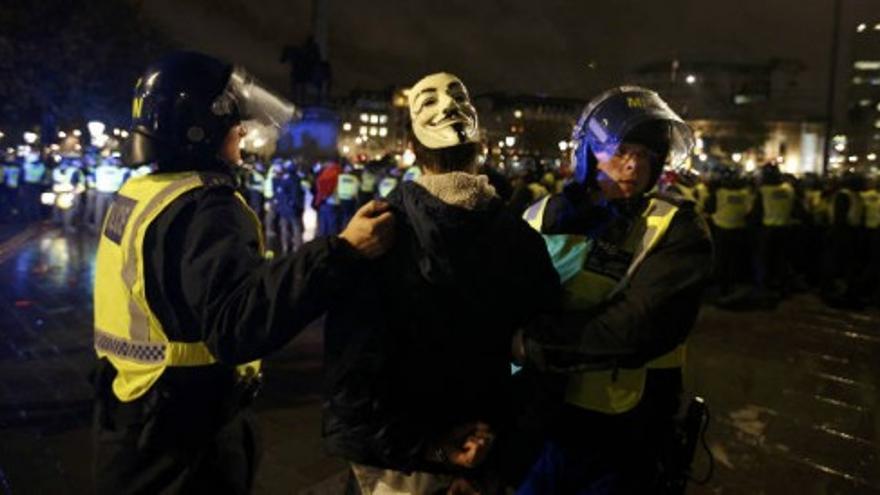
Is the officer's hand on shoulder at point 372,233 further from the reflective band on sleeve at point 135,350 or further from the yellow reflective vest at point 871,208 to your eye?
the yellow reflective vest at point 871,208

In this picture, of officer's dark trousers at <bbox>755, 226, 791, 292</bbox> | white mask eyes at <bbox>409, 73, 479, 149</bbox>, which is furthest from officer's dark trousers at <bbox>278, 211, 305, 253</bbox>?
A: white mask eyes at <bbox>409, 73, 479, 149</bbox>

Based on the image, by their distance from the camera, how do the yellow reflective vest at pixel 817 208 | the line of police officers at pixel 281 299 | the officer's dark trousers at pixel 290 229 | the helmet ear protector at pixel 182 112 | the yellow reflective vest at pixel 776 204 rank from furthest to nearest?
the officer's dark trousers at pixel 290 229
the yellow reflective vest at pixel 817 208
the yellow reflective vest at pixel 776 204
the helmet ear protector at pixel 182 112
the line of police officers at pixel 281 299

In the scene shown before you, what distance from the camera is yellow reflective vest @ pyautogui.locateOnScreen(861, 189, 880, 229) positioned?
35.2 feet

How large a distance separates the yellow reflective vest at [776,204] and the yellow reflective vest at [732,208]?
0.81ft

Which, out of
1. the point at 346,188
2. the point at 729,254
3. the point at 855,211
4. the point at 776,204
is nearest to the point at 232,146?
the point at 729,254

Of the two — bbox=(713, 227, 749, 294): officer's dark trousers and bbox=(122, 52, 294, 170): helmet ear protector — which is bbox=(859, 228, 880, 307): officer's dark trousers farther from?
bbox=(122, 52, 294, 170): helmet ear protector

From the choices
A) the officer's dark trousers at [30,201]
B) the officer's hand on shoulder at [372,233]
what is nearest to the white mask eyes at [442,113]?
the officer's hand on shoulder at [372,233]

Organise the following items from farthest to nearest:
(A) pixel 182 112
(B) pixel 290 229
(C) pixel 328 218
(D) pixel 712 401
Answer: (C) pixel 328 218 → (B) pixel 290 229 → (D) pixel 712 401 → (A) pixel 182 112

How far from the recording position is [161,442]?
201 cm

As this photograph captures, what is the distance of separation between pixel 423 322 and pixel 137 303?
2.85 feet

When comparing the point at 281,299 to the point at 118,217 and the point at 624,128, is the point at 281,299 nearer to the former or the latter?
the point at 118,217

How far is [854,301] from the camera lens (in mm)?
10508

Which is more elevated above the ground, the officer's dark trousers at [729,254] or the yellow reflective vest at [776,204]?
the yellow reflective vest at [776,204]

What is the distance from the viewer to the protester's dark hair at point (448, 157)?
68.3 inches
